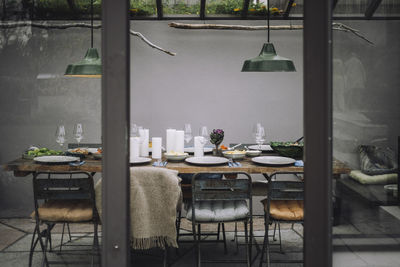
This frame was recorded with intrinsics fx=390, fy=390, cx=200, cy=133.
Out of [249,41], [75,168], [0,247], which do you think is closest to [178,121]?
[249,41]

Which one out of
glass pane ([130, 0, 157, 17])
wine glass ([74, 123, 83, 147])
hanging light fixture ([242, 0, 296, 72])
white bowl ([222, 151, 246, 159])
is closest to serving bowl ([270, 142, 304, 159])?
white bowl ([222, 151, 246, 159])

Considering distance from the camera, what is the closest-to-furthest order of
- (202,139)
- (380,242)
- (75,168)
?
(380,242) < (75,168) < (202,139)

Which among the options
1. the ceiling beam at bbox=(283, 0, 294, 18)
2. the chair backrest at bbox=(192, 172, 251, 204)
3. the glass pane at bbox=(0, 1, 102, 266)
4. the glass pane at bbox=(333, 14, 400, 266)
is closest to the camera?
the glass pane at bbox=(333, 14, 400, 266)

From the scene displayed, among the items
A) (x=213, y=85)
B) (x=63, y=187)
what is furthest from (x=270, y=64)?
(x=213, y=85)

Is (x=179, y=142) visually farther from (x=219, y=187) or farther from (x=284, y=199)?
(x=284, y=199)

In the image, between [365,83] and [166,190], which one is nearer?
[365,83]

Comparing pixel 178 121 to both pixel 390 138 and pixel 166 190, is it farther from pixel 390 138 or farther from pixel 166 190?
pixel 390 138

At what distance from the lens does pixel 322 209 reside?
1.66 meters

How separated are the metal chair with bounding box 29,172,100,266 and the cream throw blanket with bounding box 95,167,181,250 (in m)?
0.30

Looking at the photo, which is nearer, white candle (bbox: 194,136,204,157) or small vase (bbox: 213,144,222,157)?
white candle (bbox: 194,136,204,157)

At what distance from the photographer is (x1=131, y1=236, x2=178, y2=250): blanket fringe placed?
2.64 metres

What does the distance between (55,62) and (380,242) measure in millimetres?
4095

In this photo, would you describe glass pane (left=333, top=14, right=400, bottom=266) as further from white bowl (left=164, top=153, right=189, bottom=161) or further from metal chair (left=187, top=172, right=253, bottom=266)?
white bowl (left=164, top=153, right=189, bottom=161)

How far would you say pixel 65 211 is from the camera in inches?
110
